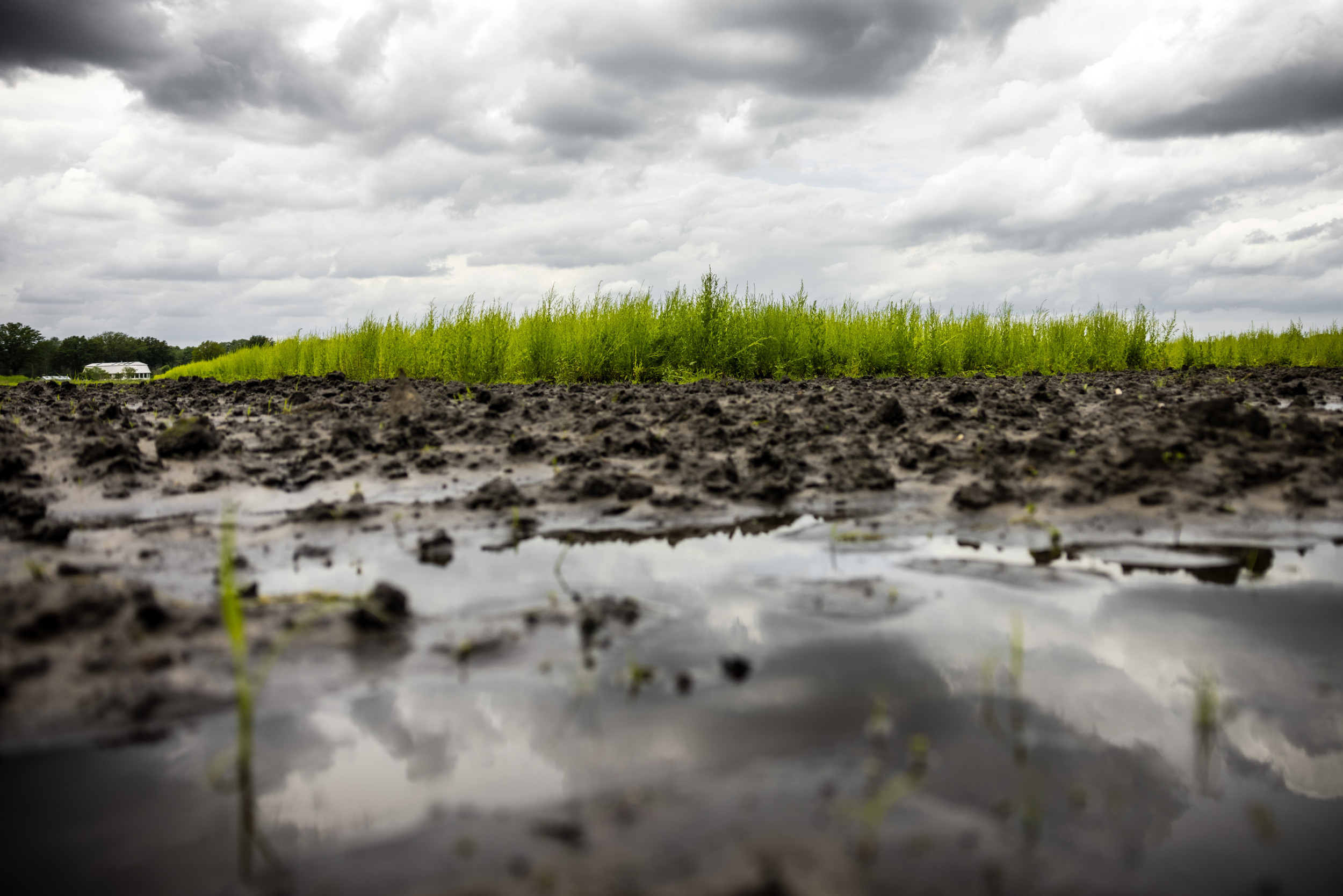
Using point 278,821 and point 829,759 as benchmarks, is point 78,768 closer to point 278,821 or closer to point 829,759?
point 278,821

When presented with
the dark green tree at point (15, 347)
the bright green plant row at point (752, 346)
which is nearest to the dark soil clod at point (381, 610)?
the bright green plant row at point (752, 346)

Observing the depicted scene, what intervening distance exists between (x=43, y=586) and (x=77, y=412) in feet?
28.4

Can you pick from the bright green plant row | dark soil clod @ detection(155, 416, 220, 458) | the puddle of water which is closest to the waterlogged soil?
the puddle of water

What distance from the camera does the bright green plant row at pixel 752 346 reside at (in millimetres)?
15023

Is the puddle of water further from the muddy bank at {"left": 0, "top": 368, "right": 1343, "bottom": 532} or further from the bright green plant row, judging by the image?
the bright green plant row

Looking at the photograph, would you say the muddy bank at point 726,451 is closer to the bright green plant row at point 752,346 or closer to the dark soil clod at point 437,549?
the dark soil clod at point 437,549

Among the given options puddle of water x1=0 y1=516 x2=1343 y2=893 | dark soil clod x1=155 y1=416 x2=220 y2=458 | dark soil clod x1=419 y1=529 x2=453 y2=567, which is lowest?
puddle of water x1=0 y1=516 x2=1343 y2=893

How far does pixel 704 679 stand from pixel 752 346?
13.8 metres

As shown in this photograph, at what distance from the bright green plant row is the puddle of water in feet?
39.1

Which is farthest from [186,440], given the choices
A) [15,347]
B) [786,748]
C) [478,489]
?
[15,347]

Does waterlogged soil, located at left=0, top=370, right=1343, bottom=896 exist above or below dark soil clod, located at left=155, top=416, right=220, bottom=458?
below

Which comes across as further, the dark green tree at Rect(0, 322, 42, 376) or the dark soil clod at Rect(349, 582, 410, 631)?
the dark green tree at Rect(0, 322, 42, 376)

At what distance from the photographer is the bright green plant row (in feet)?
49.3

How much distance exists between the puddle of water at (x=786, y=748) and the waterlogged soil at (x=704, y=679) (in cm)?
1
